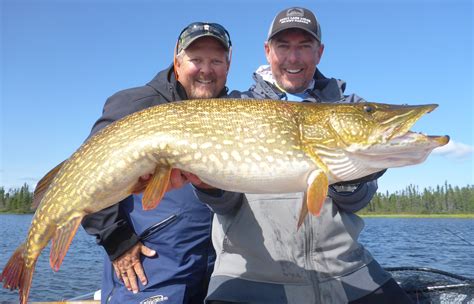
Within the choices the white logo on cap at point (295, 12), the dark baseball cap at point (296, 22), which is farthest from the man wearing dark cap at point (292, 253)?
Answer: the white logo on cap at point (295, 12)

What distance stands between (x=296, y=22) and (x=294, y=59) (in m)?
0.31

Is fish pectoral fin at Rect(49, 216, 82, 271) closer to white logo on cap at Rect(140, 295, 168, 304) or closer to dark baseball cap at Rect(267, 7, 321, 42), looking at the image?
white logo on cap at Rect(140, 295, 168, 304)

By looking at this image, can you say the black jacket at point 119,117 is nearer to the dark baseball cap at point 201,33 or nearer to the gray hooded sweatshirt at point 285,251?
the dark baseball cap at point 201,33

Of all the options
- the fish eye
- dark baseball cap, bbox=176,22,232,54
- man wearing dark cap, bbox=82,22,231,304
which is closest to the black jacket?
man wearing dark cap, bbox=82,22,231,304

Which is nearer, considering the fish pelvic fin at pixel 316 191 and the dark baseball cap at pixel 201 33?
the fish pelvic fin at pixel 316 191

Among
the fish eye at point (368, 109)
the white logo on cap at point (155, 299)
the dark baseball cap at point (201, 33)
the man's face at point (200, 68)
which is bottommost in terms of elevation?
the white logo on cap at point (155, 299)

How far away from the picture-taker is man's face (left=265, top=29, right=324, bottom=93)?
12.1ft

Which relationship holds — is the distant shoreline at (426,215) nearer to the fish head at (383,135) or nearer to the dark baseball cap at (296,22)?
the dark baseball cap at (296,22)

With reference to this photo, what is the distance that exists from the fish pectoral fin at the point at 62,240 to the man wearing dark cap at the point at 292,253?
0.87 metres

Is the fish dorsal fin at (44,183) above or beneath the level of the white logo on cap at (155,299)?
above

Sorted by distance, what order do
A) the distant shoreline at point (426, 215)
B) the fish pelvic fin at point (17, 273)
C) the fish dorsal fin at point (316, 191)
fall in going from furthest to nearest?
the distant shoreline at point (426, 215)
the fish pelvic fin at point (17, 273)
the fish dorsal fin at point (316, 191)

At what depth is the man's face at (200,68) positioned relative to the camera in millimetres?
3836

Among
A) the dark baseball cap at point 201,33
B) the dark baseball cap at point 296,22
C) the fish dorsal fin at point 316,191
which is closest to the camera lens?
the fish dorsal fin at point 316,191

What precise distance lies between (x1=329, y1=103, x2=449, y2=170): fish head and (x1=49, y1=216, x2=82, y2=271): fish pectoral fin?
1.78m
